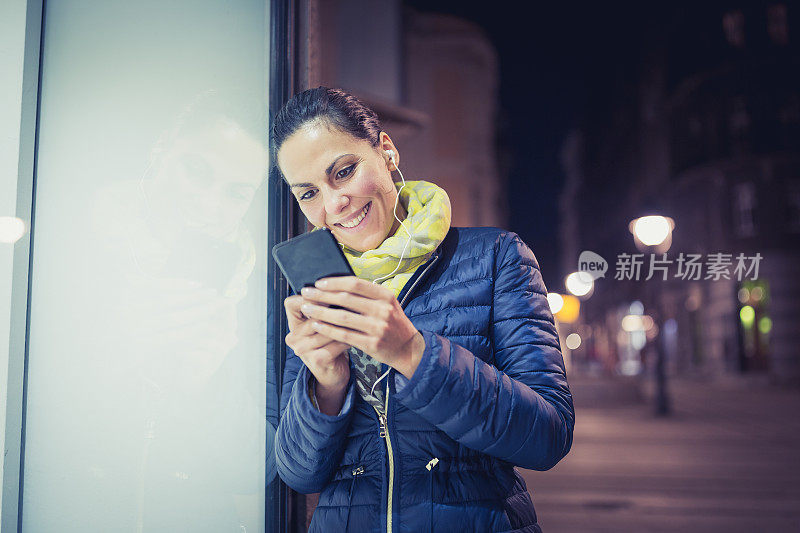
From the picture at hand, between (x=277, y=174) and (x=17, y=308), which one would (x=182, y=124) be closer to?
(x=277, y=174)

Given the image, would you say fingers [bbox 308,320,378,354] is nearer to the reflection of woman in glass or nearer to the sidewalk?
the reflection of woman in glass

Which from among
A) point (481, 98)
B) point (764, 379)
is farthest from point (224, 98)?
point (764, 379)

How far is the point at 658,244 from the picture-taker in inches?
515

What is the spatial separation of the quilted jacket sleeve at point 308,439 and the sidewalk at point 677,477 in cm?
500

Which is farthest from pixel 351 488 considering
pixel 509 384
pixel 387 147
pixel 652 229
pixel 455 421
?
pixel 652 229

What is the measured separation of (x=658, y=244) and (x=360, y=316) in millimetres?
12855

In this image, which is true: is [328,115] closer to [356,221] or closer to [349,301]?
[356,221]

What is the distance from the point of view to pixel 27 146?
2.09m

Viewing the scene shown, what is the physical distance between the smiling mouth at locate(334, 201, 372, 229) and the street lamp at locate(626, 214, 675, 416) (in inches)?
456

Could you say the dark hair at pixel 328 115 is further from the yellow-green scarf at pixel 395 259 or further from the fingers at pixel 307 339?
the fingers at pixel 307 339

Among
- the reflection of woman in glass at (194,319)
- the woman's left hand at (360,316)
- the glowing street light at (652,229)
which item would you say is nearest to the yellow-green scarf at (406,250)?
the woman's left hand at (360,316)

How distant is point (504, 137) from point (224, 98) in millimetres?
51575

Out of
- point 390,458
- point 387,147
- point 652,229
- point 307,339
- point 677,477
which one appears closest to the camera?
point 307,339

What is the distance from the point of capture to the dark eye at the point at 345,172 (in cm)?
187
